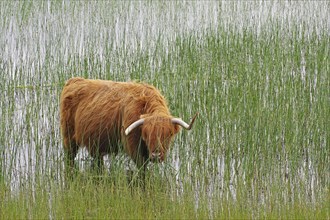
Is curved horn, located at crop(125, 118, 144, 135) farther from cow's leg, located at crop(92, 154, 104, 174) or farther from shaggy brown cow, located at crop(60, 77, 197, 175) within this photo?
cow's leg, located at crop(92, 154, 104, 174)

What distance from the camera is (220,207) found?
6.18 meters

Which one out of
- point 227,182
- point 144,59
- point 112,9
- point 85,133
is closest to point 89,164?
point 85,133

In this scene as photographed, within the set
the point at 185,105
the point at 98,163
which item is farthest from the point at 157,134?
the point at 185,105

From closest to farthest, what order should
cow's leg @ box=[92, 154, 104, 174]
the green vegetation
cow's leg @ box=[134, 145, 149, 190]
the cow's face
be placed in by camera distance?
the cow's face → the green vegetation → cow's leg @ box=[134, 145, 149, 190] → cow's leg @ box=[92, 154, 104, 174]

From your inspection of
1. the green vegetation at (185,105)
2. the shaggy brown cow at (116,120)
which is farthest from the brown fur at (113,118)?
the green vegetation at (185,105)

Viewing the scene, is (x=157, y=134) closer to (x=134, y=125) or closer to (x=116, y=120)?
(x=134, y=125)

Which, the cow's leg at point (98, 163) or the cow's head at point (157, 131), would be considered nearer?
the cow's head at point (157, 131)

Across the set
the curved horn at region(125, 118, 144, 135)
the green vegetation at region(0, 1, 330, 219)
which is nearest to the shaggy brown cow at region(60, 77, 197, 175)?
the curved horn at region(125, 118, 144, 135)

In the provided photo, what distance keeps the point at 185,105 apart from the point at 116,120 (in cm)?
173

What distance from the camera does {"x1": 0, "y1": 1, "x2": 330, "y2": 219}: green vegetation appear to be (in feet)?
20.6

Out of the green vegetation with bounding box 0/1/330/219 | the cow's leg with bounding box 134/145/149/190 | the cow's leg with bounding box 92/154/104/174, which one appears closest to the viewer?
the green vegetation with bounding box 0/1/330/219

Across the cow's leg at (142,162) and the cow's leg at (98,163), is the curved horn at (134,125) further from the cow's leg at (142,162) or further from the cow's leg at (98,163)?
the cow's leg at (98,163)

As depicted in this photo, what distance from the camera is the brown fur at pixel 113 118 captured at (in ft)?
20.2

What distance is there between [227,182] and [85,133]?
1356 mm
